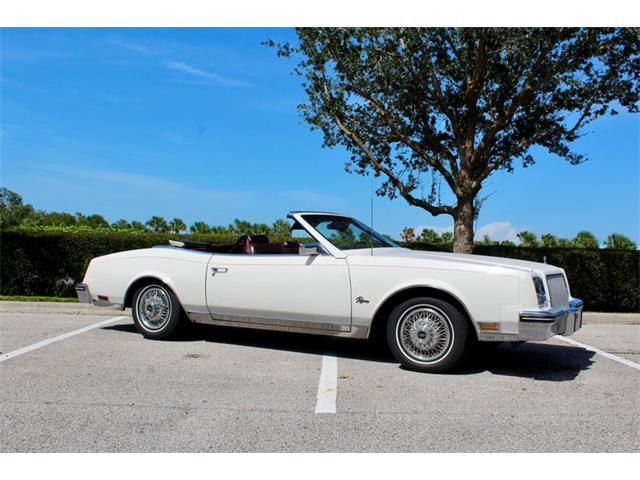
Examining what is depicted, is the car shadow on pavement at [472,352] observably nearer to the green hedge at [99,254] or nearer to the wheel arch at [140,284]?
the wheel arch at [140,284]

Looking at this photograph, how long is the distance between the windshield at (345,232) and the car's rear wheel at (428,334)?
107 cm

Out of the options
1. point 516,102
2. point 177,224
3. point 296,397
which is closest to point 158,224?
point 177,224

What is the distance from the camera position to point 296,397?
16.4ft

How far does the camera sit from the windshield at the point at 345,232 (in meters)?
6.55

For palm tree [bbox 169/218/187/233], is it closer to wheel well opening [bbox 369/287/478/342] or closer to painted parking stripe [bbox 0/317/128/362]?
painted parking stripe [bbox 0/317/128/362]

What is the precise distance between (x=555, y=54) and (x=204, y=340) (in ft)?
28.5

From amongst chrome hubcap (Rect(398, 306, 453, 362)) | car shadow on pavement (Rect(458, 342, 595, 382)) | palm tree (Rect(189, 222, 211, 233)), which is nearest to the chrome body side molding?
chrome hubcap (Rect(398, 306, 453, 362))

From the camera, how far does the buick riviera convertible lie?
5.57 m

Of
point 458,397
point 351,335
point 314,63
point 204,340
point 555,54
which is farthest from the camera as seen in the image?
point 314,63

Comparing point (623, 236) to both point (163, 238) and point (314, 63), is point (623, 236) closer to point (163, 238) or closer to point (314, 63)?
point (314, 63)

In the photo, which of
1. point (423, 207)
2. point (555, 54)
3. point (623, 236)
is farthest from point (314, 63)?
point (623, 236)

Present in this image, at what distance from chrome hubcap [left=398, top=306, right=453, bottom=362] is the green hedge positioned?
7491 millimetres

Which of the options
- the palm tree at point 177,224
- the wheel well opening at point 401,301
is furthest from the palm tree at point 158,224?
the wheel well opening at point 401,301

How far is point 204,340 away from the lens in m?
7.41
